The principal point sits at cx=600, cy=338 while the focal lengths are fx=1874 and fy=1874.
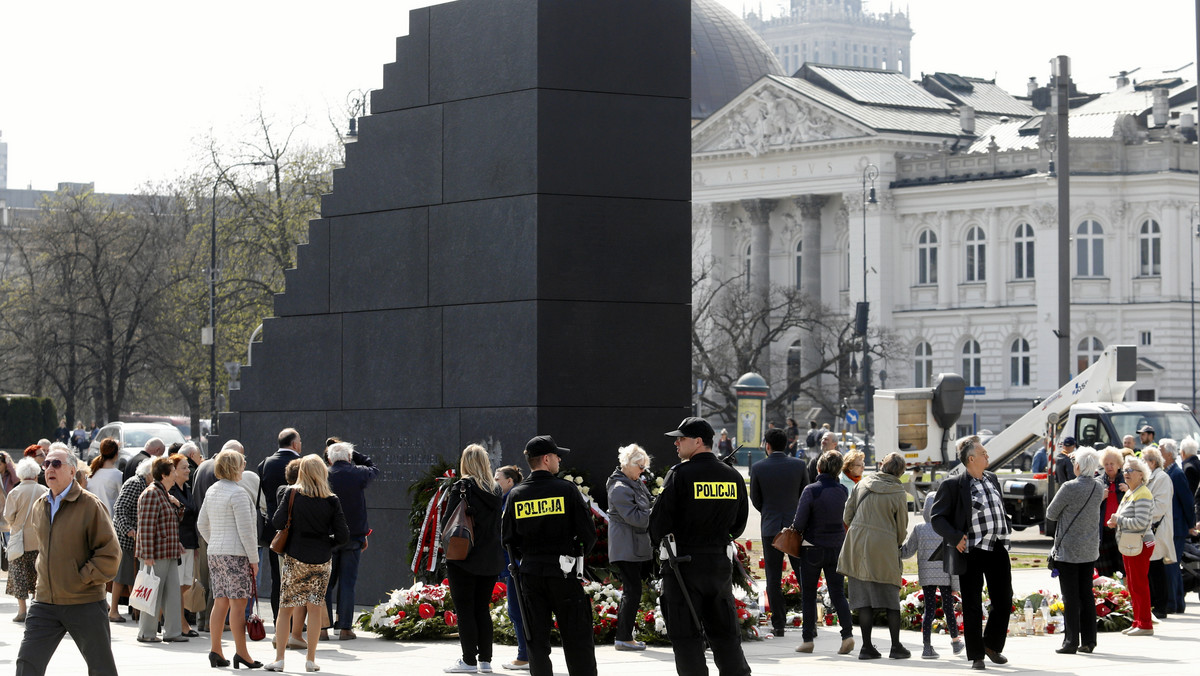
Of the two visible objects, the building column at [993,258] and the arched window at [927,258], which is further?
the arched window at [927,258]

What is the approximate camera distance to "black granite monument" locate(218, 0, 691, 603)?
1784 cm

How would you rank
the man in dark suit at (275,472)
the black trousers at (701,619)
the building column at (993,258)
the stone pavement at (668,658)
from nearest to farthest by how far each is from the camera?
the black trousers at (701,619)
the stone pavement at (668,658)
the man in dark suit at (275,472)
the building column at (993,258)

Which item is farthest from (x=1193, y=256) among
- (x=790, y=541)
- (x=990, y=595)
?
(x=990, y=595)

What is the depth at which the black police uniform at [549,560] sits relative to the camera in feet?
38.2

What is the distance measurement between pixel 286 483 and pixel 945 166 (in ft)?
264

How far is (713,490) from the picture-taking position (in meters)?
11.6

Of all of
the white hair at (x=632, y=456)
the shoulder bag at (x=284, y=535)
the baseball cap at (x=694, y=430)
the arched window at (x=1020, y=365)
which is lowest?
the shoulder bag at (x=284, y=535)

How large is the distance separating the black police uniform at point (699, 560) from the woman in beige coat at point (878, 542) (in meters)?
3.15

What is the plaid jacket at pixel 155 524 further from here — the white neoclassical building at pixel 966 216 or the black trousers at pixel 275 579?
the white neoclassical building at pixel 966 216

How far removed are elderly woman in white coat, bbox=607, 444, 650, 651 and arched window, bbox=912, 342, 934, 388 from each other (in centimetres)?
7973

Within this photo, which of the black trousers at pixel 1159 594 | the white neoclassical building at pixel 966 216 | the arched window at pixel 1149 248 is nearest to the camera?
the black trousers at pixel 1159 594

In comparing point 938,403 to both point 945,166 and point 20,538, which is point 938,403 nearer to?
point 20,538

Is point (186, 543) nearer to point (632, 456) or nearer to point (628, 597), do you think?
point (628, 597)

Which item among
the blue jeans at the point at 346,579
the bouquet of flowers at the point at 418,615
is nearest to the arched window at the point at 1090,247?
the bouquet of flowers at the point at 418,615
